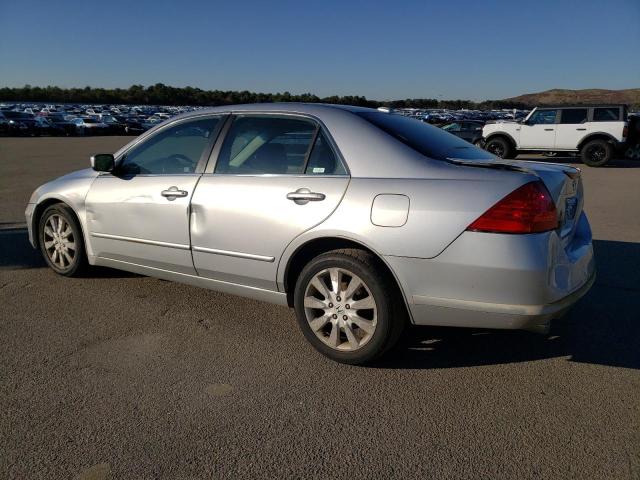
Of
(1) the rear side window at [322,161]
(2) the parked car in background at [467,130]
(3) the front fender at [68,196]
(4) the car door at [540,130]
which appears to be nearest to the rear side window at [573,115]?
(4) the car door at [540,130]

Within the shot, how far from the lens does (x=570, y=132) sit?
16.5 meters

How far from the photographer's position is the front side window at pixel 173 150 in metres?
4.08

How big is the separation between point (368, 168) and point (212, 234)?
48.0 inches

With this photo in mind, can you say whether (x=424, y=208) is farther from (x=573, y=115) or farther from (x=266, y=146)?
(x=573, y=115)

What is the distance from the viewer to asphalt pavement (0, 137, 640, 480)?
7.82 feet

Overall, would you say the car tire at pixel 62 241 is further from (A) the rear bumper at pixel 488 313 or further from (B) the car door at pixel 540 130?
(B) the car door at pixel 540 130

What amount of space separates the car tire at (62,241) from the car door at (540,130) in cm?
1541

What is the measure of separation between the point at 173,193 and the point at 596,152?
16.1 metres

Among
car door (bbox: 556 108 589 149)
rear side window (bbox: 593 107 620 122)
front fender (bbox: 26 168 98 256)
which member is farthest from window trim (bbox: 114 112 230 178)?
rear side window (bbox: 593 107 620 122)

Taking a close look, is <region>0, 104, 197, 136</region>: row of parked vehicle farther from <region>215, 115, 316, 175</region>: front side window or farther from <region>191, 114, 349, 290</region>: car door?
<region>191, 114, 349, 290</region>: car door

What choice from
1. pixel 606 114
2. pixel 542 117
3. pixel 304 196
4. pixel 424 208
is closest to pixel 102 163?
pixel 304 196

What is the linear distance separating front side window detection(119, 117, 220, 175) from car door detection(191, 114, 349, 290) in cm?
25

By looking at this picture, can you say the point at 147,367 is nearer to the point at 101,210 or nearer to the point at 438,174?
the point at 101,210

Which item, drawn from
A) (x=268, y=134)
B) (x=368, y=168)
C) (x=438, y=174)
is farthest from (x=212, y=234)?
(x=438, y=174)
